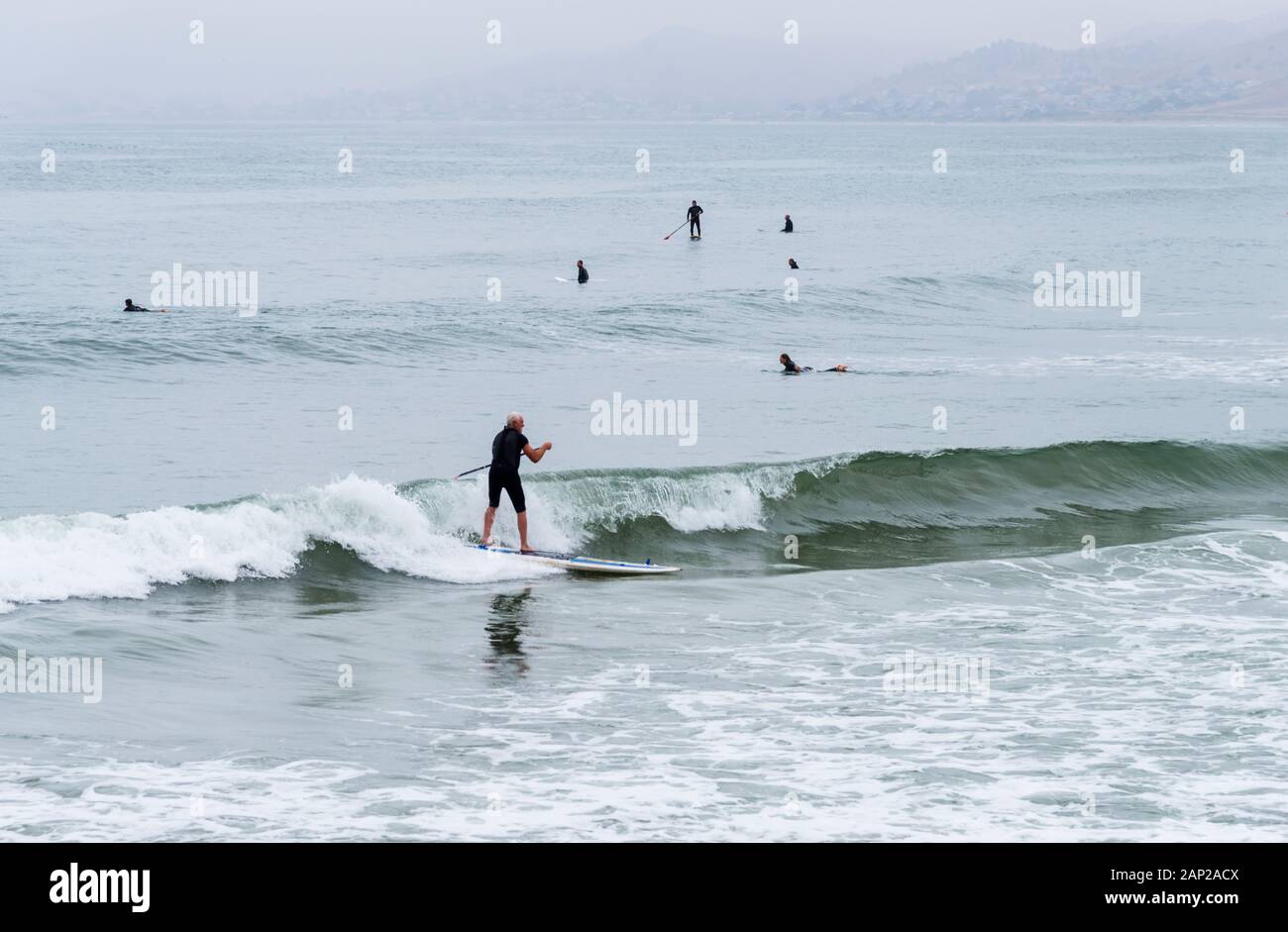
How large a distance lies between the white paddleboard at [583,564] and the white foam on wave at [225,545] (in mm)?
147

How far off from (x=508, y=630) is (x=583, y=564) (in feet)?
9.79

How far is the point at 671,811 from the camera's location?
10.6 m

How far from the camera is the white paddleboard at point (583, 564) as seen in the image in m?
19.2

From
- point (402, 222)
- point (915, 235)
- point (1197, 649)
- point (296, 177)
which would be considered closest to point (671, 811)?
point (1197, 649)

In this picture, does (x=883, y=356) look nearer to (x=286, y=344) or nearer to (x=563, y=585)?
(x=286, y=344)

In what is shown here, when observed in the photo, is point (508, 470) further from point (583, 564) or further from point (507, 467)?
point (583, 564)

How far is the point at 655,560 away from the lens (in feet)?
68.9

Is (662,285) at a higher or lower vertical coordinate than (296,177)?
lower

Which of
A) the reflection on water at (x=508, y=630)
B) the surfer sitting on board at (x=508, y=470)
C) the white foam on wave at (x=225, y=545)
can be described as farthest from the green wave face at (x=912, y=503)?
the reflection on water at (x=508, y=630)

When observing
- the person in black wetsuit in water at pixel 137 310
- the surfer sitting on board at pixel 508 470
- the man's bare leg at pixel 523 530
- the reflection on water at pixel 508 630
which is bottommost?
the reflection on water at pixel 508 630

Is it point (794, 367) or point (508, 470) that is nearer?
point (508, 470)

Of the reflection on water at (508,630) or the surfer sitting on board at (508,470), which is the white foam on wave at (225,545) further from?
the reflection on water at (508,630)

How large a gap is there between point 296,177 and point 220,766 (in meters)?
113

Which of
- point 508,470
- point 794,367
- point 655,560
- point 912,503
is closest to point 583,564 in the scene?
point 508,470
